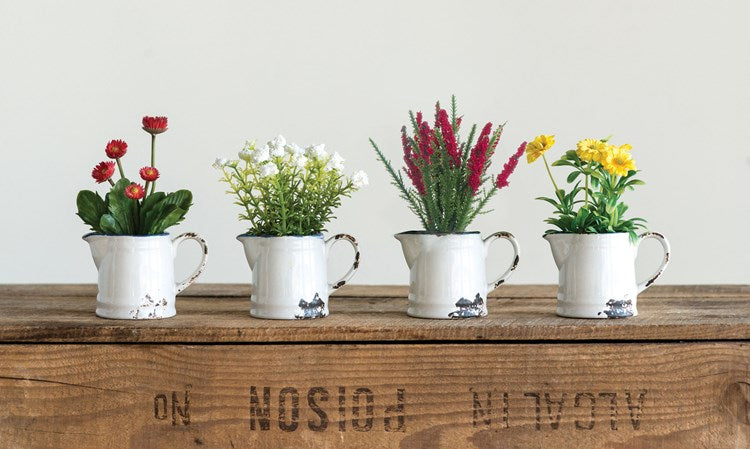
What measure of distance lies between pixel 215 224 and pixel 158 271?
1293 millimetres

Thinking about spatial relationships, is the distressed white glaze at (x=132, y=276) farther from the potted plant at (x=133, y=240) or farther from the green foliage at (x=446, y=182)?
the green foliage at (x=446, y=182)

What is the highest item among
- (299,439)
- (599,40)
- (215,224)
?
(599,40)

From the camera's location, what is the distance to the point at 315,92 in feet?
7.99

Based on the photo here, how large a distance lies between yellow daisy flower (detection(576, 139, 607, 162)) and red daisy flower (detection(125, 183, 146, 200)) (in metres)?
0.59

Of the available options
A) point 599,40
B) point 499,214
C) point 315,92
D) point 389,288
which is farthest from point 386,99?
point 389,288

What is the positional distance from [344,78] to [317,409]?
145 cm

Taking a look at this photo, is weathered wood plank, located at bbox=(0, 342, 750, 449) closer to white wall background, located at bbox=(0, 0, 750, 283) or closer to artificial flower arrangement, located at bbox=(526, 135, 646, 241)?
artificial flower arrangement, located at bbox=(526, 135, 646, 241)

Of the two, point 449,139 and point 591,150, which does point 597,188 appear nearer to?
point 591,150

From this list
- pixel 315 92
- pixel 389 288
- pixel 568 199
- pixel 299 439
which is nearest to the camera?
pixel 299 439

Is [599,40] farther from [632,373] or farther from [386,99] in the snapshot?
[632,373]

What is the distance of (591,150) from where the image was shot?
120 cm

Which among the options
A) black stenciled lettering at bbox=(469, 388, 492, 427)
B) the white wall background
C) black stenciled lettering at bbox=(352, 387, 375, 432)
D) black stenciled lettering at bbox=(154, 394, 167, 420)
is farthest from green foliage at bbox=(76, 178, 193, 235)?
the white wall background

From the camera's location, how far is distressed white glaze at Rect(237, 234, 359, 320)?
1188mm

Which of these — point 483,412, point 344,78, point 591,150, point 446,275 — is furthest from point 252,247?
point 344,78
